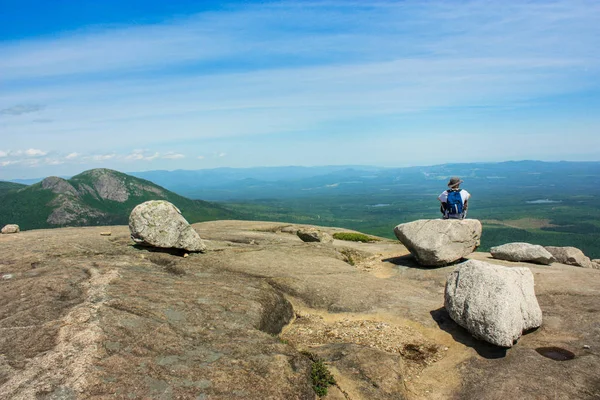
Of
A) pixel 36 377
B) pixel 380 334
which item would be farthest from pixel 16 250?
pixel 380 334

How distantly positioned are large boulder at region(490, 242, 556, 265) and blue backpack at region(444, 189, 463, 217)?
5428mm

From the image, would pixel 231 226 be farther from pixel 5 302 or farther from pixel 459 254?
pixel 5 302

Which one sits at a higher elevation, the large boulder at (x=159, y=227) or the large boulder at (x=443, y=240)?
the large boulder at (x=159, y=227)

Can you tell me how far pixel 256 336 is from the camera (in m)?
14.6

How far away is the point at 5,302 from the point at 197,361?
8665mm

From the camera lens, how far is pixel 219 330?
14516 millimetres

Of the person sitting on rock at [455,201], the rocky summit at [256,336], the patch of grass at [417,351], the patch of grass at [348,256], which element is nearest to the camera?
the rocky summit at [256,336]

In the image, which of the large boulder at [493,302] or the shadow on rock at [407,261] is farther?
the shadow on rock at [407,261]

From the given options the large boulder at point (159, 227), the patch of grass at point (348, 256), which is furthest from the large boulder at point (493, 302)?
the large boulder at point (159, 227)

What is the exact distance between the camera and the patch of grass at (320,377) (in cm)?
1252

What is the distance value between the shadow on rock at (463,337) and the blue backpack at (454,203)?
921cm

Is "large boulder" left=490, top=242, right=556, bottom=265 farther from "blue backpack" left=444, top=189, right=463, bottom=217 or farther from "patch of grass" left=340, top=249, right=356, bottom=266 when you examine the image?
"patch of grass" left=340, top=249, right=356, bottom=266

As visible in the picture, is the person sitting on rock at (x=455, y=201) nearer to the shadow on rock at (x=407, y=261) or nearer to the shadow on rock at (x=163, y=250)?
the shadow on rock at (x=407, y=261)

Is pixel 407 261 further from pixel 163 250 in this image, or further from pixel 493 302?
pixel 163 250
